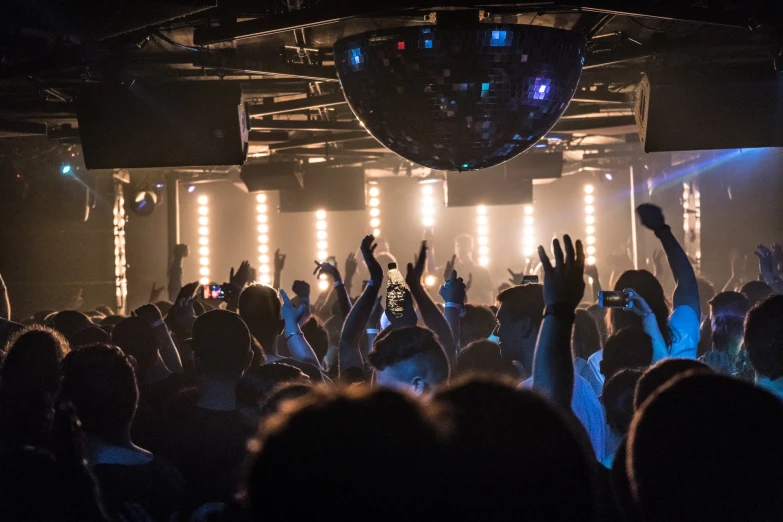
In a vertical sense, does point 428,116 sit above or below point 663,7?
below

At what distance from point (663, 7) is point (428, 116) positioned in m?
1.41

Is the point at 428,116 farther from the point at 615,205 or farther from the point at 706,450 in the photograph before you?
the point at 615,205

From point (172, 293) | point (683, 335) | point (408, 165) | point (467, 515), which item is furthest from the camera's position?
point (408, 165)

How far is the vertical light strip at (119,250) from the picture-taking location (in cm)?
973

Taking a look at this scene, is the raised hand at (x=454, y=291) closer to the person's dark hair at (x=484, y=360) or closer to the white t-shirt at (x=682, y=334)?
Result: the person's dark hair at (x=484, y=360)

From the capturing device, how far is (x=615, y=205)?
15.4 m

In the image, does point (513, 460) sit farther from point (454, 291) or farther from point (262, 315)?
point (454, 291)

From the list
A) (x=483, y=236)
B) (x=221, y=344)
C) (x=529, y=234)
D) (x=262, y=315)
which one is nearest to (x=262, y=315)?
(x=262, y=315)

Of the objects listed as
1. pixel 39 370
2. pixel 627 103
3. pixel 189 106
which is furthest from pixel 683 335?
pixel 189 106

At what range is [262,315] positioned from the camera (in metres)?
4.07

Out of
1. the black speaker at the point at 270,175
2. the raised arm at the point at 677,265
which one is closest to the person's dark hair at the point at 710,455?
the raised arm at the point at 677,265

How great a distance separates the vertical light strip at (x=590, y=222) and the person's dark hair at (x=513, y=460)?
13979 mm

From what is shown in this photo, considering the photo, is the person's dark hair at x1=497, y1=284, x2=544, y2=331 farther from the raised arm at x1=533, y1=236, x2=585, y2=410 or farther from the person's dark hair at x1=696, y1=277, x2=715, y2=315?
the person's dark hair at x1=696, y1=277, x2=715, y2=315

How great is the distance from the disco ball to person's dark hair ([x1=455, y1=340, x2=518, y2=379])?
128 cm
